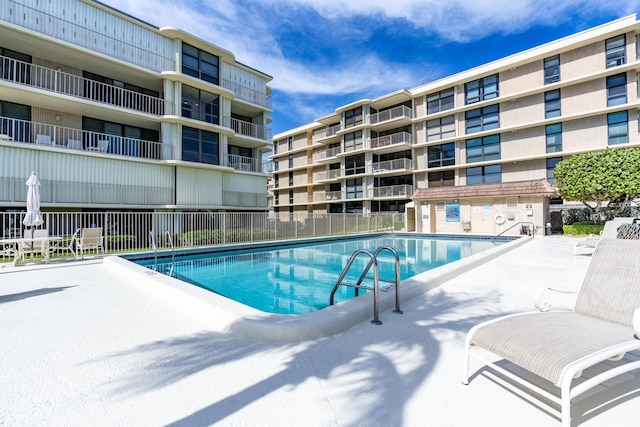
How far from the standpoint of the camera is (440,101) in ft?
98.4

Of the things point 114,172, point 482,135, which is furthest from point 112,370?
point 482,135

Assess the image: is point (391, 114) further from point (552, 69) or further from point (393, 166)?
point (552, 69)

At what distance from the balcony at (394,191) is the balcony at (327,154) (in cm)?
719

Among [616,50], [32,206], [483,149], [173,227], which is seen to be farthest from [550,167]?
[32,206]

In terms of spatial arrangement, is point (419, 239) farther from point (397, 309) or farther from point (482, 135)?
point (397, 309)

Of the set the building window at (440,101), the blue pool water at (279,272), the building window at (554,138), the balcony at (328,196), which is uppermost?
the building window at (440,101)

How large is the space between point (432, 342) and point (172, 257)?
10.9 metres

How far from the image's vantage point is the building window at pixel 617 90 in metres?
21.8

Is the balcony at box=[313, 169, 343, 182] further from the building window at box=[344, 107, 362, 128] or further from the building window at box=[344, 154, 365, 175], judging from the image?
the building window at box=[344, 107, 362, 128]

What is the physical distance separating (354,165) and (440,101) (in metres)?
10.6

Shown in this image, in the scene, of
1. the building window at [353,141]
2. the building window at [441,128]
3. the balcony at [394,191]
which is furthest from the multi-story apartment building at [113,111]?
the building window at [441,128]

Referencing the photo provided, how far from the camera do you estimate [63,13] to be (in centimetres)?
1455

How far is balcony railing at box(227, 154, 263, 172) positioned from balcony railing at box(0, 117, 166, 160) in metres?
4.61

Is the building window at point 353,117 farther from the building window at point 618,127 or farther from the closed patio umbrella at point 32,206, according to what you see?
the closed patio umbrella at point 32,206
